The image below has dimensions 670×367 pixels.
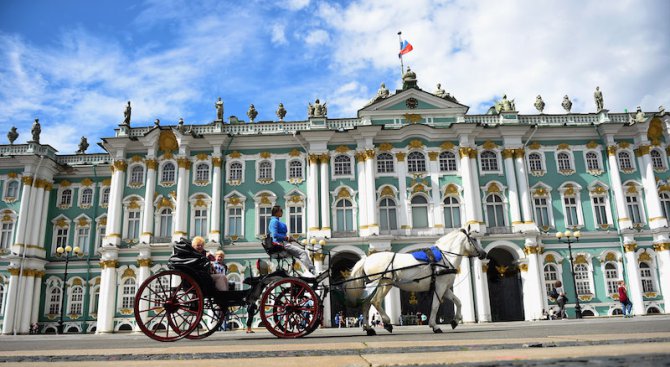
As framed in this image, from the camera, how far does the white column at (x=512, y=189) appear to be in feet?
95.5

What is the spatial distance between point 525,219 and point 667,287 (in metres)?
8.73

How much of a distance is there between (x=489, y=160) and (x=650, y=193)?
31.5ft

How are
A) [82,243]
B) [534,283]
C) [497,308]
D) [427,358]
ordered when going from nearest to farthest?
[427,358] < [534,283] < [497,308] < [82,243]

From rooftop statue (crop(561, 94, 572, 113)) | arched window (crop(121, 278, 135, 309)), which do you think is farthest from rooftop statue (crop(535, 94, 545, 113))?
arched window (crop(121, 278, 135, 309))

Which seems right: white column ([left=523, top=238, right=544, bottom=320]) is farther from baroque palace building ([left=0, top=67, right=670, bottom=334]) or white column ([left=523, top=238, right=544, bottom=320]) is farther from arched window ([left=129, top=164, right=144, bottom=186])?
arched window ([left=129, top=164, right=144, bottom=186])

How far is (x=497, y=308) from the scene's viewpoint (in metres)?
30.0

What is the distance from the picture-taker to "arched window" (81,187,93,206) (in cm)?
3319

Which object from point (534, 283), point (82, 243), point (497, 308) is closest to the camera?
point (534, 283)

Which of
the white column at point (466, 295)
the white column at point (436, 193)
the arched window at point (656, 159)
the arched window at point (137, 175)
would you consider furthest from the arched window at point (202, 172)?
the arched window at point (656, 159)

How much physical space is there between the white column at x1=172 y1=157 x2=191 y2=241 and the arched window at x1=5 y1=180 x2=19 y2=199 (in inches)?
434

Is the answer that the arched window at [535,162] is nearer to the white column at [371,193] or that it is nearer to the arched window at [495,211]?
the arched window at [495,211]

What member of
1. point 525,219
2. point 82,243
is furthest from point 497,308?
point 82,243

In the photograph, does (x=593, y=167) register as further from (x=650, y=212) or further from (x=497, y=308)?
(x=497, y=308)

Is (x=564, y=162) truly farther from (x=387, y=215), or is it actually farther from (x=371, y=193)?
(x=371, y=193)
